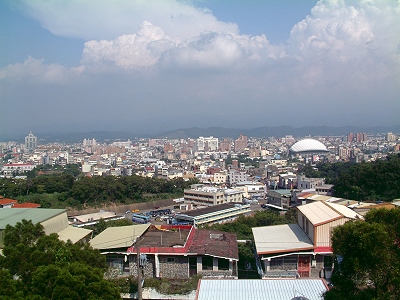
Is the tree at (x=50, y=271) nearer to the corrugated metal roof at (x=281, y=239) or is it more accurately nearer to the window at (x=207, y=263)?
the window at (x=207, y=263)

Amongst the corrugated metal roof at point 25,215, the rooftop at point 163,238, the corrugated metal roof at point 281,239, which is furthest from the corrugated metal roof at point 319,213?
the corrugated metal roof at point 25,215

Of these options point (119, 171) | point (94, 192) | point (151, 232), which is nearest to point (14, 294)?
point (151, 232)

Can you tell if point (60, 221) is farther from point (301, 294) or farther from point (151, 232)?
point (301, 294)

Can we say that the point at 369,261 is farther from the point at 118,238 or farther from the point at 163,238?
the point at 118,238

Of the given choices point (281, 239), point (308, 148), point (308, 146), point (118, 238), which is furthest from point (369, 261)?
point (308, 146)

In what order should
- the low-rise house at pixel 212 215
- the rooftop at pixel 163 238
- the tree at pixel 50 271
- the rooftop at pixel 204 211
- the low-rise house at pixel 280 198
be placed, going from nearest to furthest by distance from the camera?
the tree at pixel 50 271
the rooftop at pixel 163 238
the low-rise house at pixel 212 215
the rooftop at pixel 204 211
the low-rise house at pixel 280 198

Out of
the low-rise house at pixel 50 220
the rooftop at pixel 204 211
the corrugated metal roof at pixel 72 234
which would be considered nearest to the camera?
the low-rise house at pixel 50 220
